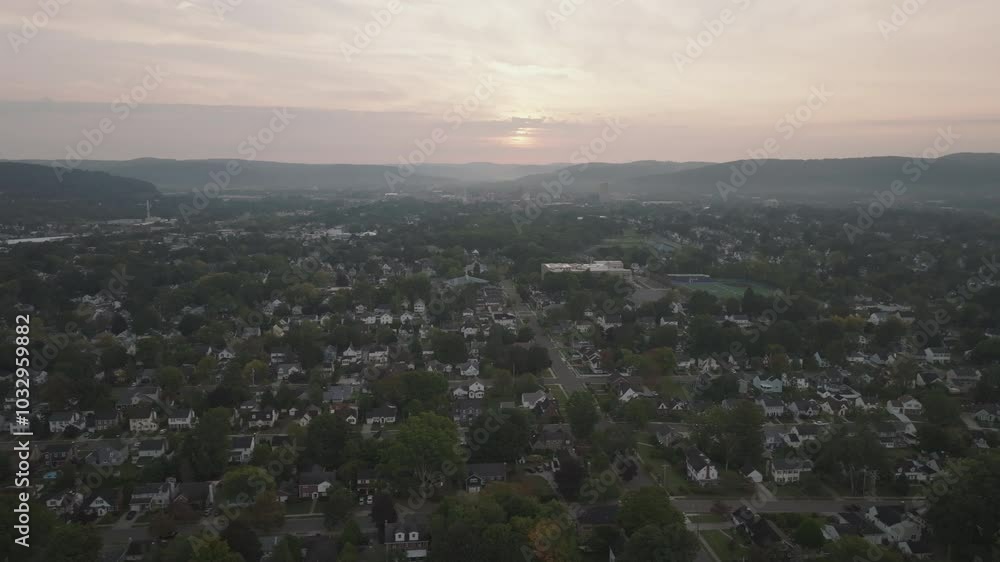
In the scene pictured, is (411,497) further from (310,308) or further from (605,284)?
(605,284)

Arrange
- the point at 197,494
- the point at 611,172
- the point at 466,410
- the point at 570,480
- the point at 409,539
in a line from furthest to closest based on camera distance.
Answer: the point at 611,172 → the point at 466,410 → the point at 570,480 → the point at 197,494 → the point at 409,539

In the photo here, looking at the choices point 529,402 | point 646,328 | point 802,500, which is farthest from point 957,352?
point 529,402

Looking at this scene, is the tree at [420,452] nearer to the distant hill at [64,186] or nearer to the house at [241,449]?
the house at [241,449]

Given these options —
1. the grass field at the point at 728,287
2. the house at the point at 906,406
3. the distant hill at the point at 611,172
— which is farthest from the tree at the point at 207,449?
the distant hill at the point at 611,172

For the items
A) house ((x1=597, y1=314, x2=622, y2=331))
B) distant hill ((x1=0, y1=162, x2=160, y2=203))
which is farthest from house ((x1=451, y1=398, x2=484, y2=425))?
distant hill ((x1=0, y1=162, x2=160, y2=203))

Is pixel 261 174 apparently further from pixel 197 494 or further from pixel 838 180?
pixel 197 494

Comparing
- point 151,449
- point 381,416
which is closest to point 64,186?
point 151,449
